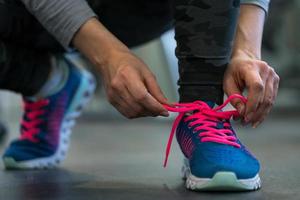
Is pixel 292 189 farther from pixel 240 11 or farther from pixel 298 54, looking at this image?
pixel 298 54

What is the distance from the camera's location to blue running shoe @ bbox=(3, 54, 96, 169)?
1.00 meters

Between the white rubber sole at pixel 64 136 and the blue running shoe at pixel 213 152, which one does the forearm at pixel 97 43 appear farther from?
the white rubber sole at pixel 64 136

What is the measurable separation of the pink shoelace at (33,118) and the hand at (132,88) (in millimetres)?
363

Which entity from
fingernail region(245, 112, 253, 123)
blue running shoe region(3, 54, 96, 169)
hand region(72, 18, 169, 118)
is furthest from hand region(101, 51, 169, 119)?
blue running shoe region(3, 54, 96, 169)

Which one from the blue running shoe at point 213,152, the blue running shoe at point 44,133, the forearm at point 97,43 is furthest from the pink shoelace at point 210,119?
the blue running shoe at point 44,133

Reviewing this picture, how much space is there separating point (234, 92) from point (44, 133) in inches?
17.8

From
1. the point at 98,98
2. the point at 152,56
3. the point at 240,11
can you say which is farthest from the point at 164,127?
the point at 240,11

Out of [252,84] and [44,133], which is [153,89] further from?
[44,133]

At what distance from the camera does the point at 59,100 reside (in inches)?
40.3

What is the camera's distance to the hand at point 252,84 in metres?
0.66

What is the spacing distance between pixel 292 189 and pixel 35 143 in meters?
0.51

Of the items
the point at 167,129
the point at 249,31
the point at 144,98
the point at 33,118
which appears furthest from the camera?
the point at 167,129

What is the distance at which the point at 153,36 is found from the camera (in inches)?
42.9

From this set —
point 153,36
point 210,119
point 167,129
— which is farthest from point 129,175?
point 167,129
